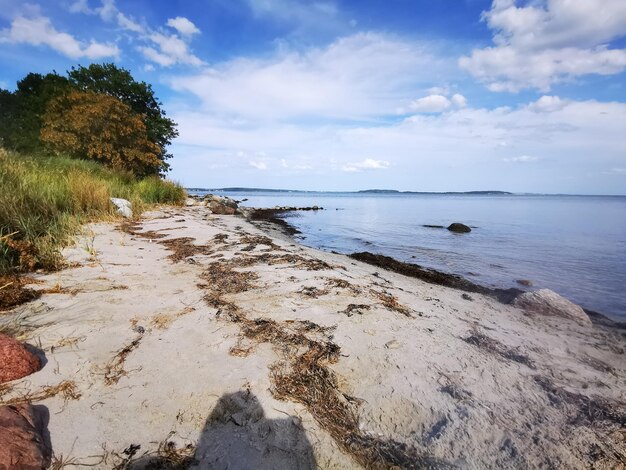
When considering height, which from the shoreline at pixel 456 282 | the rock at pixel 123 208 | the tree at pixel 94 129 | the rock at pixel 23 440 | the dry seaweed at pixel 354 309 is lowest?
the shoreline at pixel 456 282

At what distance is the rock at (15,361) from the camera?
71.5 inches

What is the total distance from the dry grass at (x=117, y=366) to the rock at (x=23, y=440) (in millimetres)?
410

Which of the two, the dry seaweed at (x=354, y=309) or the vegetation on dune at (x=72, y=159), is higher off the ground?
the vegetation on dune at (x=72, y=159)

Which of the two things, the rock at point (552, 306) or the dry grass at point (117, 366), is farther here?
the rock at point (552, 306)

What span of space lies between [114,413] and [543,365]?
3.17 metres

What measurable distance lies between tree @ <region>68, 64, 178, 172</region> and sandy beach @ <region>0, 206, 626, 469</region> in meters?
22.7

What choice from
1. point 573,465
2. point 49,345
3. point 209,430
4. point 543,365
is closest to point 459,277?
point 543,365

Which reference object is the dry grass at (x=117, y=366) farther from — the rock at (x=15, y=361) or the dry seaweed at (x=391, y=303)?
the dry seaweed at (x=391, y=303)

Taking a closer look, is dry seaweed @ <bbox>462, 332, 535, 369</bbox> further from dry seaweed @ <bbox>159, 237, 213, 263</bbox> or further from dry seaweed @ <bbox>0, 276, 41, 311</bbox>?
dry seaweed @ <bbox>159, 237, 213, 263</bbox>

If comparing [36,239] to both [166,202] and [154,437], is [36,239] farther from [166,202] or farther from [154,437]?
[166,202]

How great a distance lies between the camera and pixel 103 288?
348cm

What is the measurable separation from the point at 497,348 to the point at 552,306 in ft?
7.95

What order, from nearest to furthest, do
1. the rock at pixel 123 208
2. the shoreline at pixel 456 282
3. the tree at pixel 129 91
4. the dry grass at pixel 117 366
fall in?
the dry grass at pixel 117 366, the shoreline at pixel 456 282, the rock at pixel 123 208, the tree at pixel 129 91


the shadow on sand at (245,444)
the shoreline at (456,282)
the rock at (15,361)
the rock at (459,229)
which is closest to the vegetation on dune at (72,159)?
the rock at (15,361)
